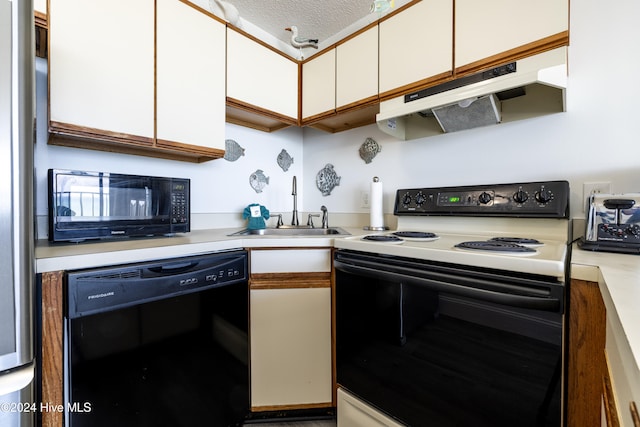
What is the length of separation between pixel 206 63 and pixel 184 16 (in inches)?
8.8

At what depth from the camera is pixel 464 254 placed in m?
0.92

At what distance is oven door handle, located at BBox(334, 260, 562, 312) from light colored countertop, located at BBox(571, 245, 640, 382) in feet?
0.33

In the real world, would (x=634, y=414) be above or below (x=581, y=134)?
below

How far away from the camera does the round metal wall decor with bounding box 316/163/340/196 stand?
7.17ft

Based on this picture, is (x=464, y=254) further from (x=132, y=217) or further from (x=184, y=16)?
(x=184, y=16)

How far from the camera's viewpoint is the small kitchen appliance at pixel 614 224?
92cm

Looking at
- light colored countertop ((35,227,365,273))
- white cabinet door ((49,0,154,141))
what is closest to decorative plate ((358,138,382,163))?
light colored countertop ((35,227,365,273))

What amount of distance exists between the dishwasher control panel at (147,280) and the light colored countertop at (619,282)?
3.89 ft

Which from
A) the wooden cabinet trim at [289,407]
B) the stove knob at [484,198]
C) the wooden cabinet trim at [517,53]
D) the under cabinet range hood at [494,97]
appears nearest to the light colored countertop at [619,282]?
the stove knob at [484,198]

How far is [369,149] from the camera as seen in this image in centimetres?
198

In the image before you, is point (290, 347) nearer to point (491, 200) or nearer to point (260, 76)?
point (491, 200)

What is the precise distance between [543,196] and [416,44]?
36.5 inches

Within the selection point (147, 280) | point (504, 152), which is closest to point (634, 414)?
point (147, 280)

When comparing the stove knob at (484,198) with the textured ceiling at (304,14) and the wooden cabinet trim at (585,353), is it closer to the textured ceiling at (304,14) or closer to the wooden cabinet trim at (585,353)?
the wooden cabinet trim at (585,353)
